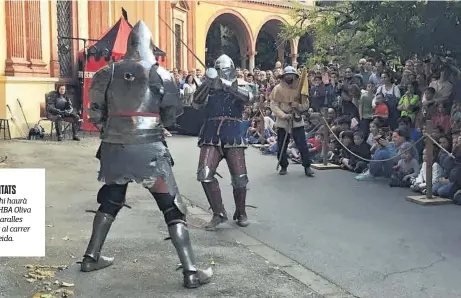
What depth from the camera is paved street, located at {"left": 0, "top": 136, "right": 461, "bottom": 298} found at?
5.00m

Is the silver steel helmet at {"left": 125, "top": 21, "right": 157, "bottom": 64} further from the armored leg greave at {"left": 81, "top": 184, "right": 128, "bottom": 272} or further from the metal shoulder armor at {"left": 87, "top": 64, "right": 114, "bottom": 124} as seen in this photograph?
the armored leg greave at {"left": 81, "top": 184, "right": 128, "bottom": 272}

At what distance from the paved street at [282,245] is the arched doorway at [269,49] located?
2675 cm

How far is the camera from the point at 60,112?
1705cm

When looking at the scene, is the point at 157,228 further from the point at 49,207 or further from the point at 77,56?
the point at 77,56

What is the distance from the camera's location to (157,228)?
6.98 m

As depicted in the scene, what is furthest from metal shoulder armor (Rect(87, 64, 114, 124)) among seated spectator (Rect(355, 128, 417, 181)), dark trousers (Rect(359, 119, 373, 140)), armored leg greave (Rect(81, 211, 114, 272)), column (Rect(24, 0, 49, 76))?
column (Rect(24, 0, 49, 76))

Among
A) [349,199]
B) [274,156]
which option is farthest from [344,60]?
[349,199]

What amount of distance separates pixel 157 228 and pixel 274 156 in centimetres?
671

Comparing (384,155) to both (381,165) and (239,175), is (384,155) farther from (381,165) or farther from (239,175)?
(239,175)

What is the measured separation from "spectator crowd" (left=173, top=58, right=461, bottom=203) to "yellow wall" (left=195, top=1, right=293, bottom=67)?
16.6 meters

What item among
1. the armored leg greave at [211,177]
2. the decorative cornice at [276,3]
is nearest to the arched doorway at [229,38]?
the decorative cornice at [276,3]

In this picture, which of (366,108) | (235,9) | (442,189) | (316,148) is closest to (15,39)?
(316,148)

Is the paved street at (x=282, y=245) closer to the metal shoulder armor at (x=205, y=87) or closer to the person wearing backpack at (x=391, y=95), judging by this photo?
the metal shoulder armor at (x=205, y=87)

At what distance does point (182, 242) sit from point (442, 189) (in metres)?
4.57
